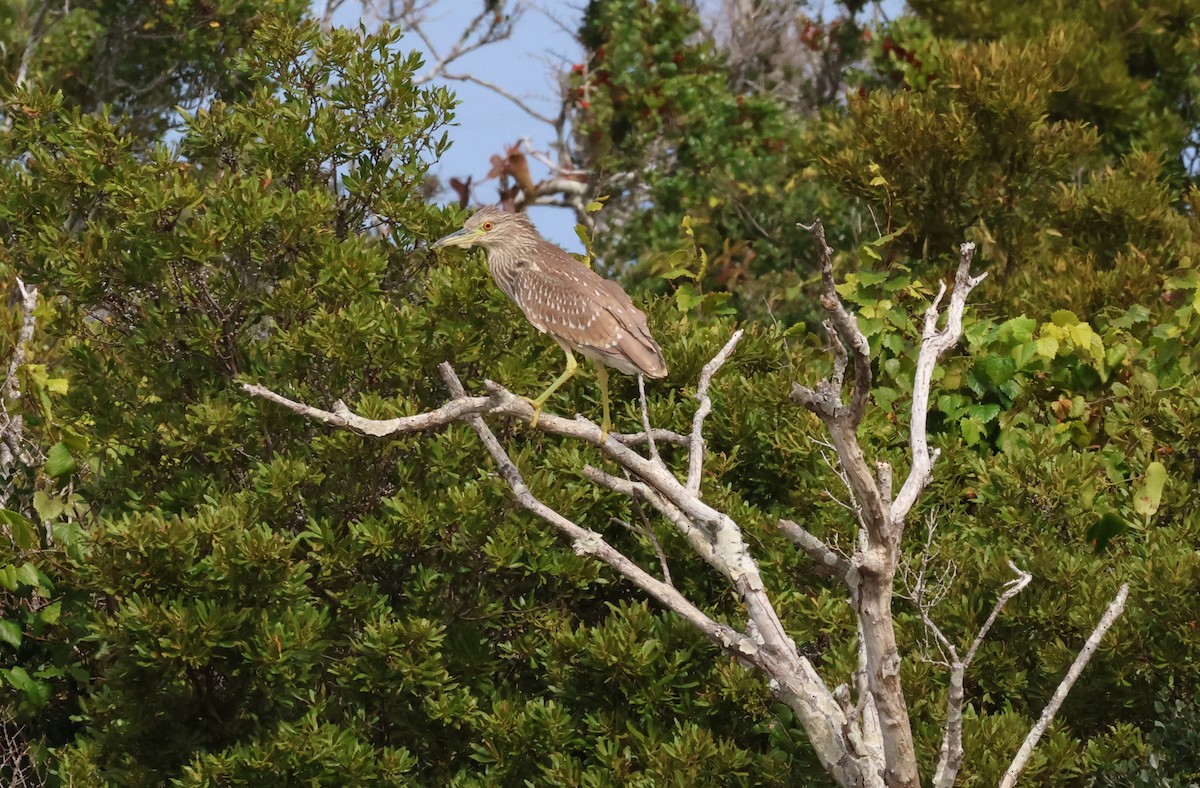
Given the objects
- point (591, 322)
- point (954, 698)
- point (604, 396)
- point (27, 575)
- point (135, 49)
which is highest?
point (135, 49)

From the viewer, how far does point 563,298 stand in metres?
6.96

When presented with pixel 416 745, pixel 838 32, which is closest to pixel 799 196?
pixel 838 32

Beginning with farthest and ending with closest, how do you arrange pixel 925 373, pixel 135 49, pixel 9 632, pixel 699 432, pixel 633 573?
pixel 135 49
pixel 9 632
pixel 699 432
pixel 633 573
pixel 925 373

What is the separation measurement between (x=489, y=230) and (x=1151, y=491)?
3652 mm

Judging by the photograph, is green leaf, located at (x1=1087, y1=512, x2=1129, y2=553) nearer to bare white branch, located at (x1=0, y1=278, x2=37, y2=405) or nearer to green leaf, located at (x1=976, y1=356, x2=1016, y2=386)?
green leaf, located at (x1=976, y1=356, x2=1016, y2=386)

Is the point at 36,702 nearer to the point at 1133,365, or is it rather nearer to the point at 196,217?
the point at 196,217

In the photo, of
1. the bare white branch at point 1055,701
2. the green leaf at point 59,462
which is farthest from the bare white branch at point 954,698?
the green leaf at point 59,462

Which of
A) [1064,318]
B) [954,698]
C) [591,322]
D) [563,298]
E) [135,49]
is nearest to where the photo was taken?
[954,698]

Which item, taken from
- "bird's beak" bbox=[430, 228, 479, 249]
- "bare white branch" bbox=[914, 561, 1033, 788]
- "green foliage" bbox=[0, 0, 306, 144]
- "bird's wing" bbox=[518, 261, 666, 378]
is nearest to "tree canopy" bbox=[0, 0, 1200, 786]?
"bird's beak" bbox=[430, 228, 479, 249]

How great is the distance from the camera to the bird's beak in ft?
24.2

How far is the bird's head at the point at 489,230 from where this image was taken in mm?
7426

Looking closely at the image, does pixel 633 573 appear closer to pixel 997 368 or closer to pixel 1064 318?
pixel 997 368

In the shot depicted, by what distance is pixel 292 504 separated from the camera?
7.50 m

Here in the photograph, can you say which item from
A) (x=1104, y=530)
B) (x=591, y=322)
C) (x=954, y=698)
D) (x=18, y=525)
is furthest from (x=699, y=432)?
(x=18, y=525)
